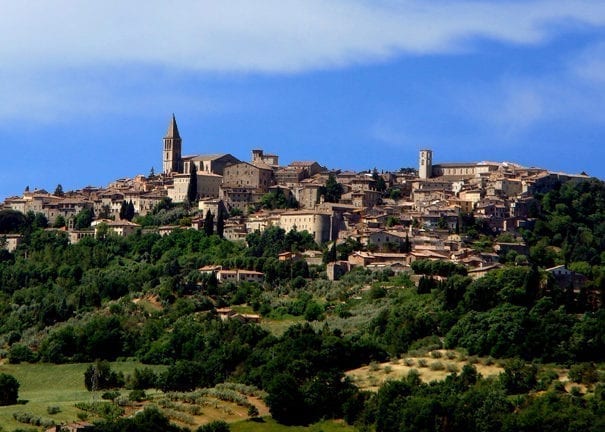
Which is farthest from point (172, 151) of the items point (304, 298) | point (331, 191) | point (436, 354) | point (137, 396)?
point (137, 396)

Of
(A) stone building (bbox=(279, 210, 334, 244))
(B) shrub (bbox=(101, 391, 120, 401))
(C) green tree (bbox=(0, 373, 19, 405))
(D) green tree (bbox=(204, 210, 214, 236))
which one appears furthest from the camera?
(D) green tree (bbox=(204, 210, 214, 236))

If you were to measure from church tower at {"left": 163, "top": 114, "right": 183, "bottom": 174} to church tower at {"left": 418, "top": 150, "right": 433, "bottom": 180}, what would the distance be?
16.7 meters

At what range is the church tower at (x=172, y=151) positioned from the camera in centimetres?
10425

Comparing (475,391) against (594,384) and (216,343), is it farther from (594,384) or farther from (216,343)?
(216,343)

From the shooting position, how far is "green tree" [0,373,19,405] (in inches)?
2149

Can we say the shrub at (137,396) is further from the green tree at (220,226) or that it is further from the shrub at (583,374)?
the green tree at (220,226)

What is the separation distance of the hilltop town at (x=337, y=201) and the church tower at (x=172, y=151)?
2.8 inches

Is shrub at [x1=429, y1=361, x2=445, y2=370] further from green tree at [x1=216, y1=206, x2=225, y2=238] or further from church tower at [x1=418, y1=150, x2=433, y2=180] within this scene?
church tower at [x1=418, y1=150, x2=433, y2=180]

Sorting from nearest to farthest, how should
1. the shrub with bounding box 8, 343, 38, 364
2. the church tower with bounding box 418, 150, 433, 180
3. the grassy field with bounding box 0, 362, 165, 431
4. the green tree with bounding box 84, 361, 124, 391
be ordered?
1. the grassy field with bounding box 0, 362, 165, 431
2. the green tree with bounding box 84, 361, 124, 391
3. the shrub with bounding box 8, 343, 38, 364
4. the church tower with bounding box 418, 150, 433, 180

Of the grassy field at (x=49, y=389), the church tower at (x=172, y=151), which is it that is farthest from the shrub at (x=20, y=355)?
the church tower at (x=172, y=151)

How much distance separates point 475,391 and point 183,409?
10.1 m

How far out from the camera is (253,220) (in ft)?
279

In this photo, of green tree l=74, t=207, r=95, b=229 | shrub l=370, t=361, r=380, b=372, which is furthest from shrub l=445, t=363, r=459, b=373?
green tree l=74, t=207, r=95, b=229

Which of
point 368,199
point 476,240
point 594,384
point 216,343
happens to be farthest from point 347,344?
point 368,199
